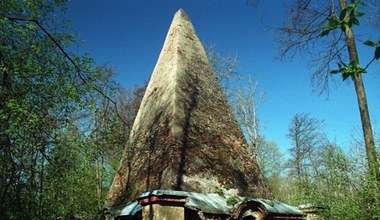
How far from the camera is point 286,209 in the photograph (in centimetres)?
1041

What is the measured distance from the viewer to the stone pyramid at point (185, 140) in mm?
10219

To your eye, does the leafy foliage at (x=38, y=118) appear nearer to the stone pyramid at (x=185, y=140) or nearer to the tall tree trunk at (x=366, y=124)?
the stone pyramid at (x=185, y=140)

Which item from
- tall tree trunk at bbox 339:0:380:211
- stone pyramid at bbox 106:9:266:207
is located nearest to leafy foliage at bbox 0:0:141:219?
stone pyramid at bbox 106:9:266:207

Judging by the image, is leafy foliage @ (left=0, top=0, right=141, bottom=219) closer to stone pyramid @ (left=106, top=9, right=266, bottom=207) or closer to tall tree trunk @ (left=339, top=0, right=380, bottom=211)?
stone pyramid @ (left=106, top=9, right=266, bottom=207)

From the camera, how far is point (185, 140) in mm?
10758

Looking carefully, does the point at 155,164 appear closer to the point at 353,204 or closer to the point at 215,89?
the point at 215,89

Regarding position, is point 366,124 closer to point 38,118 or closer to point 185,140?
point 185,140

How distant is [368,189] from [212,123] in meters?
4.95

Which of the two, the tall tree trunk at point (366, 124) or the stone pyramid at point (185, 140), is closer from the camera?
the tall tree trunk at point (366, 124)

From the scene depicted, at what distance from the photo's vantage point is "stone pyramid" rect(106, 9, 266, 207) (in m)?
10.2

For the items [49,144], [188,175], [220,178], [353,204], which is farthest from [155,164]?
[353,204]

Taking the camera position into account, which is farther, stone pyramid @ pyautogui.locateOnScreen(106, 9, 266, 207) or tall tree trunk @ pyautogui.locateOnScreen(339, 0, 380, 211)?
stone pyramid @ pyautogui.locateOnScreen(106, 9, 266, 207)

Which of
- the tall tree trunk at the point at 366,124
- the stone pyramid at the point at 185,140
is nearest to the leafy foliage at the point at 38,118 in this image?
the stone pyramid at the point at 185,140

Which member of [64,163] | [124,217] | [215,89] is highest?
[215,89]
